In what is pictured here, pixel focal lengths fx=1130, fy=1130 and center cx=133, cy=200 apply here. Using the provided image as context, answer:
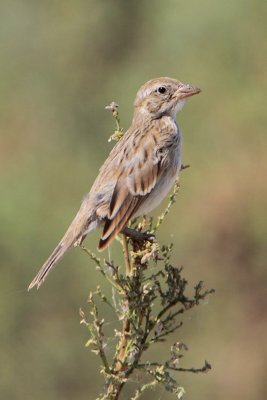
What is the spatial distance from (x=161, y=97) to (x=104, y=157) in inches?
219

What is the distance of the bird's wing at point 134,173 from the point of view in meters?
5.39

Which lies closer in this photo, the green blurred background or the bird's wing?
the bird's wing

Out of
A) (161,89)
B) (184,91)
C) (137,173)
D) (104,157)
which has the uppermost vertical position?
(104,157)

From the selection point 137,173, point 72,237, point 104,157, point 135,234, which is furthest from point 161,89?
point 104,157

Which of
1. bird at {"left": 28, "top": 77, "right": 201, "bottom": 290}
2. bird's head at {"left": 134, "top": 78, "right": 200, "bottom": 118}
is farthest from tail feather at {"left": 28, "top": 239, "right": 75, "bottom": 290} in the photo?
bird's head at {"left": 134, "top": 78, "right": 200, "bottom": 118}

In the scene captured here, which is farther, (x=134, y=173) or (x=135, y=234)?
(x=134, y=173)

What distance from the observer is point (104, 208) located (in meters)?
5.46

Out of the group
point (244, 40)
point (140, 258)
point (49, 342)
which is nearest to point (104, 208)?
point (140, 258)

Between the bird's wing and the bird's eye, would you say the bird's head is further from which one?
the bird's wing

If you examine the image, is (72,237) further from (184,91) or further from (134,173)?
(184,91)

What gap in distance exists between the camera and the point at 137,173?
5.62 metres

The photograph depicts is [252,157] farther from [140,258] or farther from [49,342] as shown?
[140,258]

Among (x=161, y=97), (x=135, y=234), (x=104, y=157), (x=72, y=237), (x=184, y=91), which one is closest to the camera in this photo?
(x=135, y=234)

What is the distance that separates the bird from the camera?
17.5 ft
